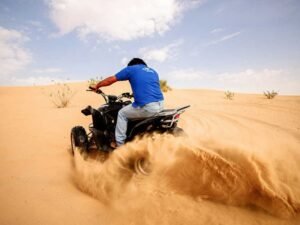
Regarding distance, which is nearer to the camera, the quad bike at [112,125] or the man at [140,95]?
the quad bike at [112,125]

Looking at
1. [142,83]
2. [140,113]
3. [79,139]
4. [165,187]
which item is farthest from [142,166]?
[79,139]

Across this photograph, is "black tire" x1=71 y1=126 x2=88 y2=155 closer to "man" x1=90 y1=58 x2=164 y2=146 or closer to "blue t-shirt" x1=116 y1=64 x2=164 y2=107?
"man" x1=90 y1=58 x2=164 y2=146

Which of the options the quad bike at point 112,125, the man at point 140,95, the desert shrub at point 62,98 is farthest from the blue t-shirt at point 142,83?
the desert shrub at point 62,98

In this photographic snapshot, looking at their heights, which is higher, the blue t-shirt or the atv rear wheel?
the blue t-shirt

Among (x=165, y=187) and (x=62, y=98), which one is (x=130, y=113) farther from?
(x=62, y=98)

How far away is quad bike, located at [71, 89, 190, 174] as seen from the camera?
3.82 m

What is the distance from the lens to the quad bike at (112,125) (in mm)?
3822

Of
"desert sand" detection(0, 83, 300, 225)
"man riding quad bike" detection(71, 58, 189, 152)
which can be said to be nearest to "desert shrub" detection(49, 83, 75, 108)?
"desert sand" detection(0, 83, 300, 225)

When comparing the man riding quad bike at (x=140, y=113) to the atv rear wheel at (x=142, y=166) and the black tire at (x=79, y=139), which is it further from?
the black tire at (x=79, y=139)

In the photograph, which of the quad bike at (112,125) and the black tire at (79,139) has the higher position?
the quad bike at (112,125)

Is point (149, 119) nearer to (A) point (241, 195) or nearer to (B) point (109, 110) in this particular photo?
(B) point (109, 110)

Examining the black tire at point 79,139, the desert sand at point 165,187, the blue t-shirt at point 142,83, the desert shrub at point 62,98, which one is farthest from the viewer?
the desert shrub at point 62,98

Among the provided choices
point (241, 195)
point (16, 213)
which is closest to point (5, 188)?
point (16, 213)

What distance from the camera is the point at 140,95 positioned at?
404cm
